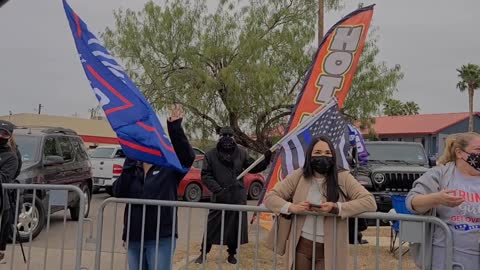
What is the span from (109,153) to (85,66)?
1354 centimetres

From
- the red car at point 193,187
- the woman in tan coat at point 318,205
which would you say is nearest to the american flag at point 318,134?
the woman in tan coat at point 318,205

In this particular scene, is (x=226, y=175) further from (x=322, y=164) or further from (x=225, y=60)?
(x=225, y=60)

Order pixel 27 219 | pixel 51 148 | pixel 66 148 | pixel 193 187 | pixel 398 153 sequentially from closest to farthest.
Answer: pixel 27 219, pixel 51 148, pixel 66 148, pixel 398 153, pixel 193 187

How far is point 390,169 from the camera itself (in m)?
10.3

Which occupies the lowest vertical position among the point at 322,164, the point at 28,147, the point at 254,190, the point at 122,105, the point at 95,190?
the point at 95,190

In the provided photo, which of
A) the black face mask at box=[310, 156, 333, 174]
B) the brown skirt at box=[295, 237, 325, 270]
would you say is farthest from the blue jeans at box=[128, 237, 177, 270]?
the black face mask at box=[310, 156, 333, 174]

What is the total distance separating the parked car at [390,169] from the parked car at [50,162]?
5.15m

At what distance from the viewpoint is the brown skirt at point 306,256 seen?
13.4 feet

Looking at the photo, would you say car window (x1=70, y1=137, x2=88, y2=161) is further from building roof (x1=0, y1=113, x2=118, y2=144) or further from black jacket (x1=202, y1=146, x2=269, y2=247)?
building roof (x1=0, y1=113, x2=118, y2=144)

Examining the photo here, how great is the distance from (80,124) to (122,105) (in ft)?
154

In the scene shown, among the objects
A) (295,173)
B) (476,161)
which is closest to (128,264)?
(295,173)

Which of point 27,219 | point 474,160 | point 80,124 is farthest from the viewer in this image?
point 80,124

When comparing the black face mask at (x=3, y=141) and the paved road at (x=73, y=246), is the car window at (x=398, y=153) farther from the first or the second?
the black face mask at (x=3, y=141)

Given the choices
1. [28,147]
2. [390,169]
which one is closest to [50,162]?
[28,147]
